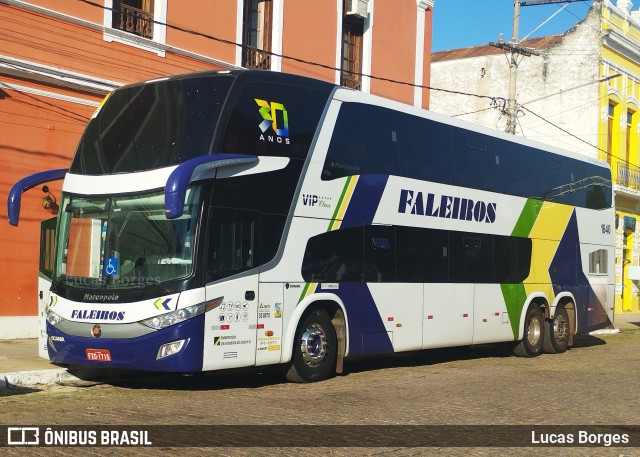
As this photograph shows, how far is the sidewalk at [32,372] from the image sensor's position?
11.8 meters

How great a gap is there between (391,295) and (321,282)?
1808 millimetres

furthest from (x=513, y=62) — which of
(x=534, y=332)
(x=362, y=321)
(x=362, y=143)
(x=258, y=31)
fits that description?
(x=362, y=321)

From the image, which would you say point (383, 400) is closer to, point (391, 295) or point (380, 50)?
point (391, 295)

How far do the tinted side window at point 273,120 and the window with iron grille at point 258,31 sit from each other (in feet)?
27.9

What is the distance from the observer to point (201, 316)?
1135 cm

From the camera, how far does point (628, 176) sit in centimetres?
3859

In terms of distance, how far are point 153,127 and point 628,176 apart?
30.5m

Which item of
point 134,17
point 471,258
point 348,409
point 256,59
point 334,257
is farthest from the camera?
point 256,59

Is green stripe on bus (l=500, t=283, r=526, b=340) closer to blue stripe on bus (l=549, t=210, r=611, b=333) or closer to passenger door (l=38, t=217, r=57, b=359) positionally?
blue stripe on bus (l=549, t=210, r=611, b=333)

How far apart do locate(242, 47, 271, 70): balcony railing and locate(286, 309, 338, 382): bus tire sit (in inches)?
374

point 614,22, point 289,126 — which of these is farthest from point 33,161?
point 614,22

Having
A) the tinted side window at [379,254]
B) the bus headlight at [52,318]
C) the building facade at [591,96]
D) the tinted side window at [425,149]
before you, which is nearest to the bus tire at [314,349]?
the tinted side window at [379,254]

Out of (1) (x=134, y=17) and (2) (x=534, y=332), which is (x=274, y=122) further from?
(2) (x=534, y=332)

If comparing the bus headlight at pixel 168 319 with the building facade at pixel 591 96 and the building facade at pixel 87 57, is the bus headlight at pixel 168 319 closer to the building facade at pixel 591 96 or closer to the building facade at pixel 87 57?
the building facade at pixel 87 57
